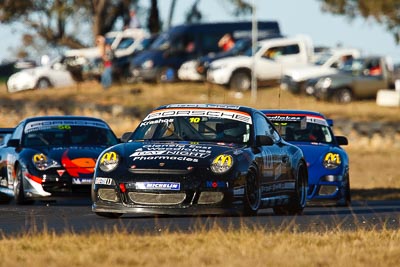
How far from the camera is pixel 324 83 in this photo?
39.1 meters

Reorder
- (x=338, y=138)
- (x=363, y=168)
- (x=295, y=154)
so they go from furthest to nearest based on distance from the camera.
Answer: (x=363, y=168) → (x=338, y=138) → (x=295, y=154)

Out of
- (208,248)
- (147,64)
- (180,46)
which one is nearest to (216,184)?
(208,248)

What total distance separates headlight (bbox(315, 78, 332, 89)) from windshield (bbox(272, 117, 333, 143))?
2099 cm

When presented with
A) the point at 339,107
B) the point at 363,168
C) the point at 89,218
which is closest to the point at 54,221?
the point at 89,218

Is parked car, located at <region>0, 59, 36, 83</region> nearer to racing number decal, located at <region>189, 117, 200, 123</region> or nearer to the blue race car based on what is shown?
the blue race car

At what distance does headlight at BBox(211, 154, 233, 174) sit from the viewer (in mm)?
12875

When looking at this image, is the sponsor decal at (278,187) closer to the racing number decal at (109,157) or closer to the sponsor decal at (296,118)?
the racing number decal at (109,157)

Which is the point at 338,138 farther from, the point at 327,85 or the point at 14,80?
the point at 14,80

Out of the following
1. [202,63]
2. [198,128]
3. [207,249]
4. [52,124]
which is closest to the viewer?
[207,249]

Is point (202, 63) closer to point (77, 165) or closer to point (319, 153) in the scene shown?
point (319, 153)

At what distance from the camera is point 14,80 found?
47531mm

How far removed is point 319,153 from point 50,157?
3.44 metres

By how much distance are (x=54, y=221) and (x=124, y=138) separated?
150 centimetres

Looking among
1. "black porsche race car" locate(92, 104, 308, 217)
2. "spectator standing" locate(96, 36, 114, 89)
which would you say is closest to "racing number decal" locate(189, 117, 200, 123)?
"black porsche race car" locate(92, 104, 308, 217)
